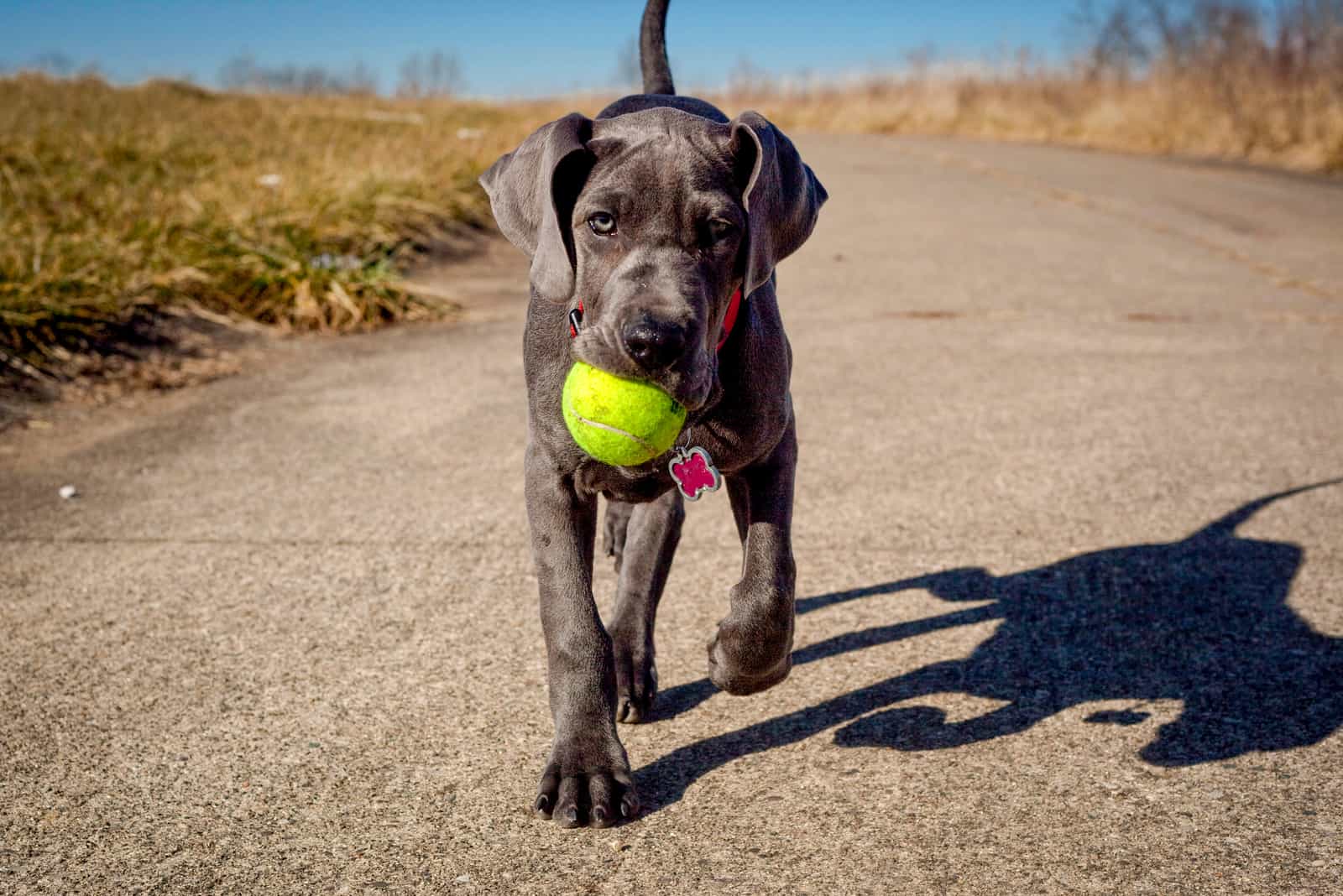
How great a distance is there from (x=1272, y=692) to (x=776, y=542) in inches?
57.5

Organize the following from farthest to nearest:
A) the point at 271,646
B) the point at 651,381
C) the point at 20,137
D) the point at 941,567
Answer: the point at 20,137, the point at 941,567, the point at 271,646, the point at 651,381

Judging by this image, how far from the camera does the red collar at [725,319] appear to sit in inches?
119

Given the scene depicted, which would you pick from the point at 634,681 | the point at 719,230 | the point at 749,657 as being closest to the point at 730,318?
the point at 719,230

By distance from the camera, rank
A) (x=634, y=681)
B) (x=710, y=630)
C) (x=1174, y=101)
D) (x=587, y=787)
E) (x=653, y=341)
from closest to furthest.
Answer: (x=653, y=341) → (x=587, y=787) → (x=634, y=681) → (x=710, y=630) → (x=1174, y=101)

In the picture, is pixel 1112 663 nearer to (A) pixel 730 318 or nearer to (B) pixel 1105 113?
(A) pixel 730 318

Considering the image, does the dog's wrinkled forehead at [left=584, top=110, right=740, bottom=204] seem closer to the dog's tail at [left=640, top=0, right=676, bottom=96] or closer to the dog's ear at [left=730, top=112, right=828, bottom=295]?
the dog's ear at [left=730, top=112, right=828, bottom=295]

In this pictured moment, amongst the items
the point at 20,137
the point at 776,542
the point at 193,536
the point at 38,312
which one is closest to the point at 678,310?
the point at 776,542

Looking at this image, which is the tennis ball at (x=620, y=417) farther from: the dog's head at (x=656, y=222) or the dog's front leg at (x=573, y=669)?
the dog's front leg at (x=573, y=669)

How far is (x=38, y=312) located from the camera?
650cm

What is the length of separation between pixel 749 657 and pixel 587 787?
502 millimetres

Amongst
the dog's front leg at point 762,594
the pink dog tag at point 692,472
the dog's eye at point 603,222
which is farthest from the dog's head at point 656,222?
the dog's front leg at point 762,594

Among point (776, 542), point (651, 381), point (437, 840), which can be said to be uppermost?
point (651, 381)

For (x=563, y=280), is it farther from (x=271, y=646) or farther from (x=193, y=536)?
(x=193, y=536)

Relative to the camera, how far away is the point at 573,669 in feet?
9.78
